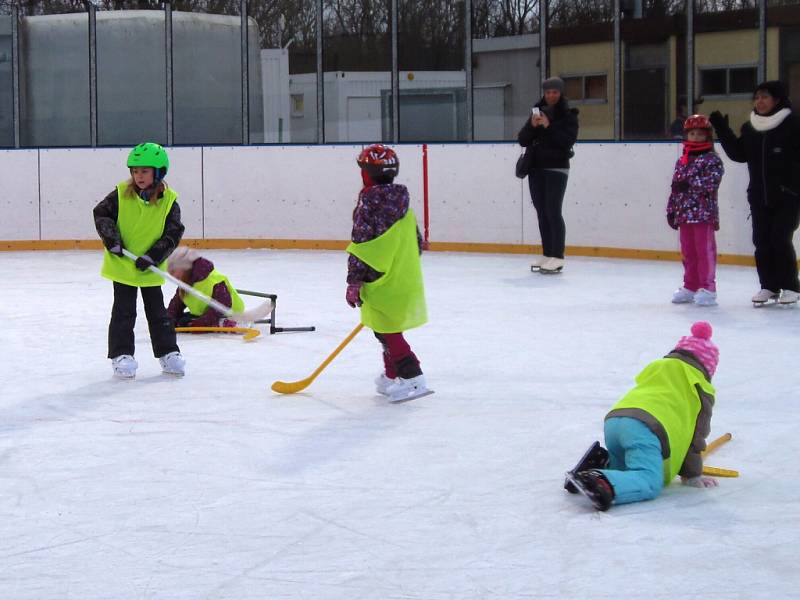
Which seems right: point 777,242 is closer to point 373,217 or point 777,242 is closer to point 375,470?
point 373,217

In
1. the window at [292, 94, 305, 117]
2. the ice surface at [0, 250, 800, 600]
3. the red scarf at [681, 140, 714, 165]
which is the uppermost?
the window at [292, 94, 305, 117]

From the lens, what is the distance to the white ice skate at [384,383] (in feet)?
18.0

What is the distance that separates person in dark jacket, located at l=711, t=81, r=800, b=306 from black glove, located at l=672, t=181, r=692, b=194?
323 mm

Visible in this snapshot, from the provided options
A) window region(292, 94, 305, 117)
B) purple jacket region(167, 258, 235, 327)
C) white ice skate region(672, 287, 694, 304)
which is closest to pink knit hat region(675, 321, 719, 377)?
purple jacket region(167, 258, 235, 327)

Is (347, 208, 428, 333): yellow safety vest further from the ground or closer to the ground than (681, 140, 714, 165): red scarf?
closer to the ground

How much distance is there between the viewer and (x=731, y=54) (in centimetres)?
1152

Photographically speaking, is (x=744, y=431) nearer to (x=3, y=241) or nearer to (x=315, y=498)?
(x=315, y=498)

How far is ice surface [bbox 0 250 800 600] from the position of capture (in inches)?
126

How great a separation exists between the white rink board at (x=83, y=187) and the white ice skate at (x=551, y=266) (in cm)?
396

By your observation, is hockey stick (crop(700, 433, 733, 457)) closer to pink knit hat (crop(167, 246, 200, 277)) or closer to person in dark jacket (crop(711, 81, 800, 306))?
pink knit hat (crop(167, 246, 200, 277))

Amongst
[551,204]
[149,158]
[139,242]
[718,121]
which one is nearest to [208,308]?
[139,242]

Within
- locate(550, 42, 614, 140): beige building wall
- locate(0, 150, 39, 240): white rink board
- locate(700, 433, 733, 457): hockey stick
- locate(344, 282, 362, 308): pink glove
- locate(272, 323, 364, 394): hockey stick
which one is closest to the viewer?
locate(700, 433, 733, 457): hockey stick

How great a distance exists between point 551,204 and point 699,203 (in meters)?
2.36

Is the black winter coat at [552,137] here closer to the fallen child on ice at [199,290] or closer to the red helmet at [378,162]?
the fallen child on ice at [199,290]
